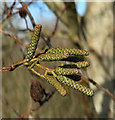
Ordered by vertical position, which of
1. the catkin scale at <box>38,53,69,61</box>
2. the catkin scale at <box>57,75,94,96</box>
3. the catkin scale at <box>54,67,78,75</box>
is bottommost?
the catkin scale at <box>57,75,94,96</box>

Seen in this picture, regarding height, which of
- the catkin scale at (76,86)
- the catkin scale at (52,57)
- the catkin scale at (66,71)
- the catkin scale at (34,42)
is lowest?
the catkin scale at (76,86)

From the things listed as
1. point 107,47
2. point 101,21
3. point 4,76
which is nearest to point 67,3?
point 101,21

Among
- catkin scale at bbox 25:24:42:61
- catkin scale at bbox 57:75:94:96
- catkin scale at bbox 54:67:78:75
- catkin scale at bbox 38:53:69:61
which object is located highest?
catkin scale at bbox 25:24:42:61

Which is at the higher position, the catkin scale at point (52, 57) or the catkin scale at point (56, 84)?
the catkin scale at point (52, 57)

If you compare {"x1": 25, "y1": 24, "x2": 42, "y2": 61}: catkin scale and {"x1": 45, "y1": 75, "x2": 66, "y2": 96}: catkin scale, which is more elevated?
{"x1": 25, "y1": 24, "x2": 42, "y2": 61}: catkin scale

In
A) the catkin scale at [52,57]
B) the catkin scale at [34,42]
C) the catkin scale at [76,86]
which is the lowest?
the catkin scale at [76,86]

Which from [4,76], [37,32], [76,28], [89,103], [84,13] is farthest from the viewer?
[4,76]

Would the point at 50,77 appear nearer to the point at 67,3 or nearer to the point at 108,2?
the point at 67,3

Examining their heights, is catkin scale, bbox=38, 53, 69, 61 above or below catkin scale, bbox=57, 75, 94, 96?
above

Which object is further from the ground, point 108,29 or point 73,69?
point 108,29

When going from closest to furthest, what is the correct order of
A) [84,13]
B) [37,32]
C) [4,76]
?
[37,32], [84,13], [4,76]

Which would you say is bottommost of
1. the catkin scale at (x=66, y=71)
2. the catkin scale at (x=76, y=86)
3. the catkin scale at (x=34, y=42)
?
the catkin scale at (x=76, y=86)
